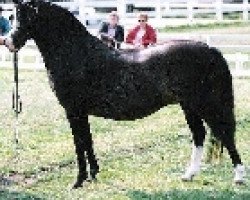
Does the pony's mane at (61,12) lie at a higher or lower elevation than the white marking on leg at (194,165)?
higher

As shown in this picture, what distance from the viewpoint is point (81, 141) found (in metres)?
8.28

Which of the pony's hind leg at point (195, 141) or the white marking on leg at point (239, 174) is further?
the pony's hind leg at point (195, 141)

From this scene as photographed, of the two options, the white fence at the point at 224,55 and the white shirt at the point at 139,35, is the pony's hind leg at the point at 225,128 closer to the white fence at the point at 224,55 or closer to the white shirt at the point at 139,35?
the white shirt at the point at 139,35

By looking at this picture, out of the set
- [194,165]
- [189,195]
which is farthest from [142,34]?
[189,195]

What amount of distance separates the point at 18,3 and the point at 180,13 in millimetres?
23037

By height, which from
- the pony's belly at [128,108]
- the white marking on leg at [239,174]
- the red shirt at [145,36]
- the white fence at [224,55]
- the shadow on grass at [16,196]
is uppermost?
the red shirt at [145,36]

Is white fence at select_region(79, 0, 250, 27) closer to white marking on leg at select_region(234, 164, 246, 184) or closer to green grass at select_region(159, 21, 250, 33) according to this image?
green grass at select_region(159, 21, 250, 33)

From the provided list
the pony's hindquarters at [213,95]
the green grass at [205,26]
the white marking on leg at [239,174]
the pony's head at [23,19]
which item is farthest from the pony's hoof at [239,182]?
the green grass at [205,26]

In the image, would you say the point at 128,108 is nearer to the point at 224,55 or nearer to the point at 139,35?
the point at 139,35

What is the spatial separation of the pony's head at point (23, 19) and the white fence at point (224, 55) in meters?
13.6

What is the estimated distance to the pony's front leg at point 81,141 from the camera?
8.17 m

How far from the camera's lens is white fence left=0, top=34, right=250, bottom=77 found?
21.1 meters

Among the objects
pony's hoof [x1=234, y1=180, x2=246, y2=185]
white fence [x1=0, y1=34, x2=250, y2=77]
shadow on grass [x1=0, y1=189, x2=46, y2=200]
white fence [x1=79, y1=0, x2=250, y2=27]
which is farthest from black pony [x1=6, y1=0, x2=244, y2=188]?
white fence [x1=79, y1=0, x2=250, y2=27]

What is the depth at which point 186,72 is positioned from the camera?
8.02 meters
